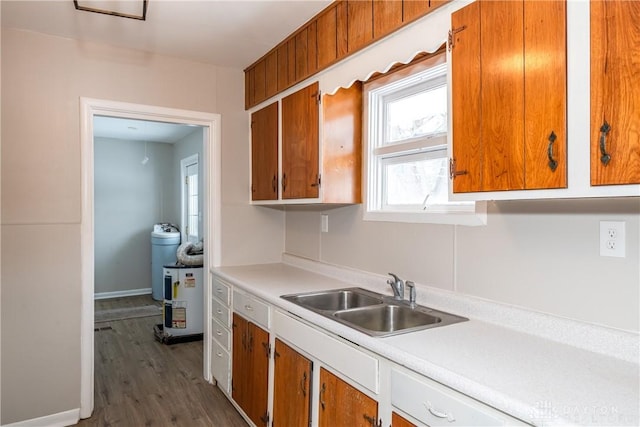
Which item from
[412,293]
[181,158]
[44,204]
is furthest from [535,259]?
[181,158]

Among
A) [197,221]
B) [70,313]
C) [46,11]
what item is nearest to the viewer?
[46,11]

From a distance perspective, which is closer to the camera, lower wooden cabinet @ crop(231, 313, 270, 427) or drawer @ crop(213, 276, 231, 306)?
lower wooden cabinet @ crop(231, 313, 270, 427)

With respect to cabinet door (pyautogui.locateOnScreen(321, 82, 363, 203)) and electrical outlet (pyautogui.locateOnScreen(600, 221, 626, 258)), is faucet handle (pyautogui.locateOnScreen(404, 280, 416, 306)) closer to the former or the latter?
cabinet door (pyautogui.locateOnScreen(321, 82, 363, 203))

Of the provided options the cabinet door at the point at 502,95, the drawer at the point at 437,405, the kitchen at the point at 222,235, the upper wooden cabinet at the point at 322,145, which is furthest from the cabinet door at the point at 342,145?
the drawer at the point at 437,405

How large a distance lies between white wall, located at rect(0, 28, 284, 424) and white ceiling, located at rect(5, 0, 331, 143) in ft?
0.54

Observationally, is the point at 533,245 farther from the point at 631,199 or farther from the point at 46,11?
the point at 46,11

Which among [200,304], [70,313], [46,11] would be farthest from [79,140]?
[200,304]

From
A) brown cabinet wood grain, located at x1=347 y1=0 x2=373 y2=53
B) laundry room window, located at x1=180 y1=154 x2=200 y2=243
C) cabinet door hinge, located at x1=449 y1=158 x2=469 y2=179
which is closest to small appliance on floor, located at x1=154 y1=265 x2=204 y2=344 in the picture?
laundry room window, located at x1=180 y1=154 x2=200 y2=243

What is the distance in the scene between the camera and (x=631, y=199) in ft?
4.20

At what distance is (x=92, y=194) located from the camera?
2.74 metres

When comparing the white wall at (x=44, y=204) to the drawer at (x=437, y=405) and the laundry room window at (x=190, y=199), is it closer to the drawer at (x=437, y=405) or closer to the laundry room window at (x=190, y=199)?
the drawer at (x=437, y=405)

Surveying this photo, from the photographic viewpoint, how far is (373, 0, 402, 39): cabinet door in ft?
5.79

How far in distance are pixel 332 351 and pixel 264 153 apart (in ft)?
5.78

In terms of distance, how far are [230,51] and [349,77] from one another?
46.7 inches
